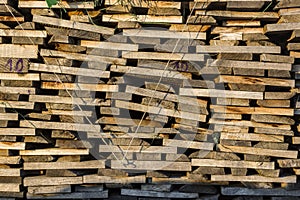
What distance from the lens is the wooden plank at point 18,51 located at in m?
3.01

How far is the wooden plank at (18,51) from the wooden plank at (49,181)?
1.13m

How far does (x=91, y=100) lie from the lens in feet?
10.1

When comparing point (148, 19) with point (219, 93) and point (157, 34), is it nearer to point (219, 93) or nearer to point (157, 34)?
point (157, 34)

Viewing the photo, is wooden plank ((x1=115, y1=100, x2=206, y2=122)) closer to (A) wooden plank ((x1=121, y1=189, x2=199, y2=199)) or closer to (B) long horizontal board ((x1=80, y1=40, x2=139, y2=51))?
(B) long horizontal board ((x1=80, y1=40, x2=139, y2=51))

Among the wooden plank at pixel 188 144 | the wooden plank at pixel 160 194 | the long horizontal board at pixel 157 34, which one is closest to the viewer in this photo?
the long horizontal board at pixel 157 34

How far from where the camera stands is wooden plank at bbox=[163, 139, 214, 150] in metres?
3.13

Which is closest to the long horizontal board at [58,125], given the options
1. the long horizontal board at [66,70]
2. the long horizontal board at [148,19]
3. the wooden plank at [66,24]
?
the long horizontal board at [66,70]

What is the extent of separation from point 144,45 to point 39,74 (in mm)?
979

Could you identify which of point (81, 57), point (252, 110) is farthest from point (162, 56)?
point (252, 110)

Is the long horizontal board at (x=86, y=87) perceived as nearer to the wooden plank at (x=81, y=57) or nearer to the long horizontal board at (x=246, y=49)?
the wooden plank at (x=81, y=57)

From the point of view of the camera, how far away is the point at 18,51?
9.92ft

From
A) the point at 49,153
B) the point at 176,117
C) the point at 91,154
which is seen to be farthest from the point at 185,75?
the point at 49,153

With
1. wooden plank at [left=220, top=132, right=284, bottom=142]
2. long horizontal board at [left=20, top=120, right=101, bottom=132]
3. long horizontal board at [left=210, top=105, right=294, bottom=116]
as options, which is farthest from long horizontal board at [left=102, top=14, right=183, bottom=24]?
wooden plank at [left=220, top=132, right=284, bottom=142]

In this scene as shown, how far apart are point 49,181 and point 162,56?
1.57m
